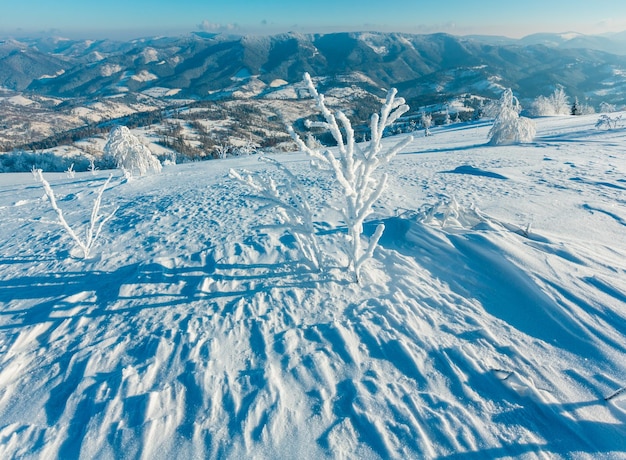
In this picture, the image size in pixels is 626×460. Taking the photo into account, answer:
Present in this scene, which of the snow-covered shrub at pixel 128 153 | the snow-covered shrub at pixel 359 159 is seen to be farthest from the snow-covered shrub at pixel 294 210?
the snow-covered shrub at pixel 128 153

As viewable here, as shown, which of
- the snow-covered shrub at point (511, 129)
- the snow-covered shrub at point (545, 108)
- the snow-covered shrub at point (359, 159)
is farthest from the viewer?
the snow-covered shrub at point (545, 108)

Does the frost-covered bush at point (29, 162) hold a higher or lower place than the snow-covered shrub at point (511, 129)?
lower

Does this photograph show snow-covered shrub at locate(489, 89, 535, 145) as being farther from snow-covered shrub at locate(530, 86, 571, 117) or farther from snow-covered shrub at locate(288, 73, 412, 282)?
snow-covered shrub at locate(530, 86, 571, 117)

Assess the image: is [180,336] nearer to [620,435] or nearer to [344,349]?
[344,349]

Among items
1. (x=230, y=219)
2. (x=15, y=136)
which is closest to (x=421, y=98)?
(x=230, y=219)

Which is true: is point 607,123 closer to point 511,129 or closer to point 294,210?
point 511,129

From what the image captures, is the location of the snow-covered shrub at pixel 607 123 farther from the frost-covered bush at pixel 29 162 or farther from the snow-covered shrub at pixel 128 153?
the frost-covered bush at pixel 29 162
